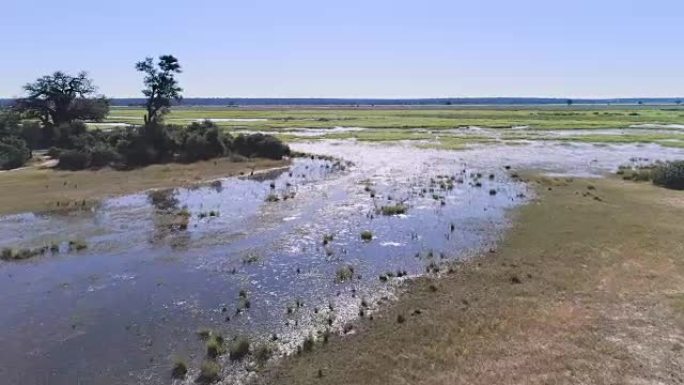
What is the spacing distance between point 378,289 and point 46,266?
43.2 feet

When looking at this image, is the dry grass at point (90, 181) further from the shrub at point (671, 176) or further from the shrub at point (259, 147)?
the shrub at point (671, 176)

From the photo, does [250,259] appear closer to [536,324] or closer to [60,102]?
[536,324]

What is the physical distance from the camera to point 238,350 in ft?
47.8

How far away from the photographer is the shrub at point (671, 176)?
3738 cm

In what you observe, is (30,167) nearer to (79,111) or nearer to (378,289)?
(79,111)

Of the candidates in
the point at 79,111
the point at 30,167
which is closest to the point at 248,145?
the point at 30,167

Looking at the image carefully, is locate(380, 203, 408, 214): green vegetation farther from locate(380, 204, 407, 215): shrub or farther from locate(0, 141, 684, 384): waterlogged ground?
locate(0, 141, 684, 384): waterlogged ground

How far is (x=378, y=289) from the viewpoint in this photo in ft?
63.5

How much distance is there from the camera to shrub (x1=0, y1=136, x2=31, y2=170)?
4920cm

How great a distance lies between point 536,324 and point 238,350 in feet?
27.0

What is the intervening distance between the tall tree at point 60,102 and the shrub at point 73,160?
68.5 feet

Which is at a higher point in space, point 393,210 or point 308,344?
point 393,210

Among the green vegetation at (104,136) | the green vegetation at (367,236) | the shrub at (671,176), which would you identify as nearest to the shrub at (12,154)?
the green vegetation at (104,136)

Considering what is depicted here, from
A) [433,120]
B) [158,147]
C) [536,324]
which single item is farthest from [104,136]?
[433,120]
